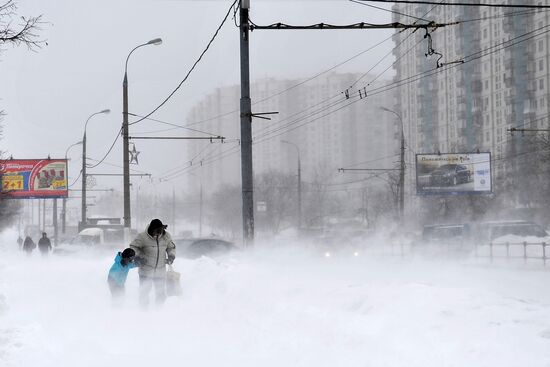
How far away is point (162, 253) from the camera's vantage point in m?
11.2

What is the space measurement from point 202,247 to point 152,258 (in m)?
13.7

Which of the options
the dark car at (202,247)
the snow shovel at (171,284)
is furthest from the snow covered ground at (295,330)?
the dark car at (202,247)

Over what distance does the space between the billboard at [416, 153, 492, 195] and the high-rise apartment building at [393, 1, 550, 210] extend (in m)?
24.0

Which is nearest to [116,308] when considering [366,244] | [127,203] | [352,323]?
[352,323]

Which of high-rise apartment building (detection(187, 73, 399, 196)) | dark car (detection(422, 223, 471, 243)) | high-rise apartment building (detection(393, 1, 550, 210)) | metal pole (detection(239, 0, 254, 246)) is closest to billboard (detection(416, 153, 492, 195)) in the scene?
dark car (detection(422, 223, 471, 243))

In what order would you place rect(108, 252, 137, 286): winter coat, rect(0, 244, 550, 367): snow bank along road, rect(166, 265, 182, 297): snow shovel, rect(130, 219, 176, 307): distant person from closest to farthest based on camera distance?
rect(0, 244, 550, 367): snow bank along road < rect(130, 219, 176, 307): distant person < rect(108, 252, 137, 286): winter coat < rect(166, 265, 182, 297): snow shovel

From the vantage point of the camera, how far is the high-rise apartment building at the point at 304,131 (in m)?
136

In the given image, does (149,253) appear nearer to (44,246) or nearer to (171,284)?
(171,284)

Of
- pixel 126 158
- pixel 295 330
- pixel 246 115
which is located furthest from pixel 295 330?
pixel 126 158

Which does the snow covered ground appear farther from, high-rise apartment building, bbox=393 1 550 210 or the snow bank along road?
high-rise apartment building, bbox=393 1 550 210

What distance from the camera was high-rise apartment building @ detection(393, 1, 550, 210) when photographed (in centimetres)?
7838

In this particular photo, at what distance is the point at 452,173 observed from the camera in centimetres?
4747

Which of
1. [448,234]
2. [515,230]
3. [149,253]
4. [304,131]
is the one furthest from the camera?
[304,131]

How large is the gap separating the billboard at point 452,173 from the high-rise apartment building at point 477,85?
2401 centimetres
